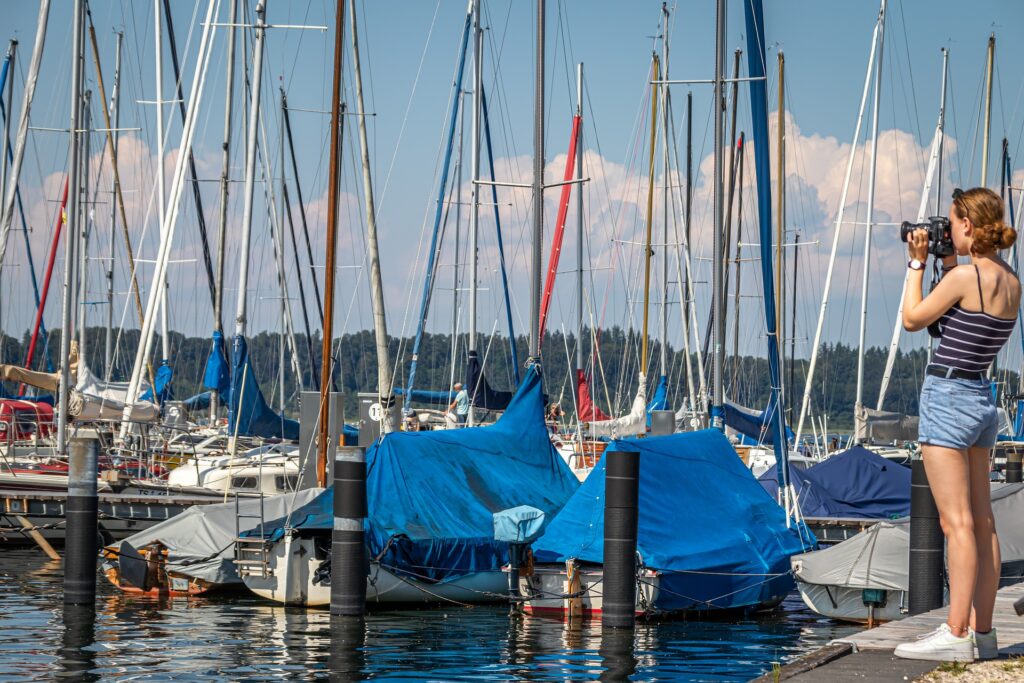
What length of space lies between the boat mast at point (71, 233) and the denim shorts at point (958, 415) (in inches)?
891

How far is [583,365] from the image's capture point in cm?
3841

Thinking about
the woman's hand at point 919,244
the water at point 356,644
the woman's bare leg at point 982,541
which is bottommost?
the water at point 356,644

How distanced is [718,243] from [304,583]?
365 inches

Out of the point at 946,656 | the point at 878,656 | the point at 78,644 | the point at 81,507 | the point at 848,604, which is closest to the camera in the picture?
the point at 946,656

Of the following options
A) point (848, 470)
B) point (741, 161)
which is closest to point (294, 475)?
point (848, 470)

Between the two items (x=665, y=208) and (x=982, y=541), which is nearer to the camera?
(x=982, y=541)

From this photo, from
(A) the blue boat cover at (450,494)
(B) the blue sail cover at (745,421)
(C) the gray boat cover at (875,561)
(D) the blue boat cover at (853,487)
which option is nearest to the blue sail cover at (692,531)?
(C) the gray boat cover at (875,561)

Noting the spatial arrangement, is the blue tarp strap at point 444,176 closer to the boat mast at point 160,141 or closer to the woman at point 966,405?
the boat mast at point 160,141

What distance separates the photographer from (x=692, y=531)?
1719cm

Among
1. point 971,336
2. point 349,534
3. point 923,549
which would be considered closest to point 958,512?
point 971,336

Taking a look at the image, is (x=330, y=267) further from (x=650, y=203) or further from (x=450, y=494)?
(x=650, y=203)

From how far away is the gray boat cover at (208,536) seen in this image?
60.3ft

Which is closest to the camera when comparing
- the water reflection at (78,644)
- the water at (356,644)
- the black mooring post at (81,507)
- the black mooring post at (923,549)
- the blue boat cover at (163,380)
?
the water reflection at (78,644)

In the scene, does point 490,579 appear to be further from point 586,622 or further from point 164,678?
point 164,678
